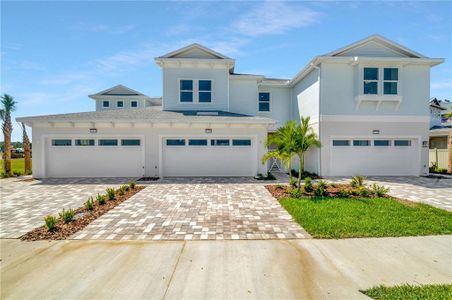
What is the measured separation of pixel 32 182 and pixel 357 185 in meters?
16.0

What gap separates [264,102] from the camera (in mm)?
16297

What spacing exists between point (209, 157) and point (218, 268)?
30.3 ft

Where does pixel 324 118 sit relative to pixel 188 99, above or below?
below

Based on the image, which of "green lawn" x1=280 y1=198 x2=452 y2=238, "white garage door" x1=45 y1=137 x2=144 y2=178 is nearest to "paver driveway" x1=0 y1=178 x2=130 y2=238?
"white garage door" x1=45 y1=137 x2=144 y2=178

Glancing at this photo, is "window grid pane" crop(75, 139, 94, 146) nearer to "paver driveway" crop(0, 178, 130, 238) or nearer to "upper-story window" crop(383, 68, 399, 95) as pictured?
"paver driveway" crop(0, 178, 130, 238)

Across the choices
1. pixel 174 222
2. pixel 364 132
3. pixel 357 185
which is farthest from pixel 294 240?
pixel 364 132

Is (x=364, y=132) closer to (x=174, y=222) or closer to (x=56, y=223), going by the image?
(x=174, y=222)

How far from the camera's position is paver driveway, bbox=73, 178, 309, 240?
4.79m

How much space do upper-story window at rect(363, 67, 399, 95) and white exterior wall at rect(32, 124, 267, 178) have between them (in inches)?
258

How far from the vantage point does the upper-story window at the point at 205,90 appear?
46.6 feet

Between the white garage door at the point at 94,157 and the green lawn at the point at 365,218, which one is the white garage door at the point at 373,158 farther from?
the white garage door at the point at 94,157

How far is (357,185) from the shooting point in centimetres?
934

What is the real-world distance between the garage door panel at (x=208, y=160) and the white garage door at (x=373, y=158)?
518cm

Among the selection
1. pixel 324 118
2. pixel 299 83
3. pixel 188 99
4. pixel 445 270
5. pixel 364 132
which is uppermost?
pixel 299 83
